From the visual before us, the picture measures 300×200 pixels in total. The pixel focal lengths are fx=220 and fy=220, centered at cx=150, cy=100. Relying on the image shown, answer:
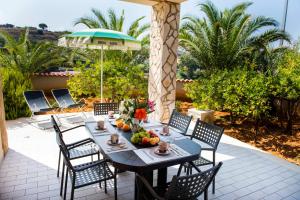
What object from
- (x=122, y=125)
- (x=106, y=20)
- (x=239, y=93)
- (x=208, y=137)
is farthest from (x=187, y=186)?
(x=106, y=20)

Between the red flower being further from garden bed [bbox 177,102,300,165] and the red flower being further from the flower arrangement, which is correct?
garden bed [bbox 177,102,300,165]

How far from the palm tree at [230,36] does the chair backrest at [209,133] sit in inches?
180

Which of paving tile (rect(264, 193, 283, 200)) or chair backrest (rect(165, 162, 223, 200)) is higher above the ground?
chair backrest (rect(165, 162, 223, 200))

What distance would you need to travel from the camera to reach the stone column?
5.81m

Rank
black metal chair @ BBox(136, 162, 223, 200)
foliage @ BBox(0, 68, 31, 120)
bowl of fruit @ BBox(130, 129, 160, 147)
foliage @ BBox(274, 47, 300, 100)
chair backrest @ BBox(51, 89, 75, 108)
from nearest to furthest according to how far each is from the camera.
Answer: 1. black metal chair @ BBox(136, 162, 223, 200)
2. bowl of fruit @ BBox(130, 129, 160, 147)
3. foliage @ BBox(274, 47, 300, 100)
4. foliage @ BBox(0, 68, 31, 120)
5. chair backrest @ BBox(51, 89, 75, 108)

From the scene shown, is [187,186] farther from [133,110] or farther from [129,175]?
[129,175]

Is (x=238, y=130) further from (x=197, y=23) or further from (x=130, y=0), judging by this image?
(x=130, y=0)

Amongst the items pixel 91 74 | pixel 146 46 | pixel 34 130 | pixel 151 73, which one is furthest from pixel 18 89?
pixel 146 46

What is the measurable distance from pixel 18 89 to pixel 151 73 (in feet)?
12.8

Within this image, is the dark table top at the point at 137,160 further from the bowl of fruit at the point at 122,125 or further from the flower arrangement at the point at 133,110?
the bowl of fruit at the point at 122,125

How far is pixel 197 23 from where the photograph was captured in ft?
24.3

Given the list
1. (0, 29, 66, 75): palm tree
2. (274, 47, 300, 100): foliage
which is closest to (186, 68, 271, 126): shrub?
(274, 47, 300, 100): foliage

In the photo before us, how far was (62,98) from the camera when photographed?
679 cm

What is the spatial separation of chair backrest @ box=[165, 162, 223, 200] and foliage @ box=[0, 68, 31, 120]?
6.11 meters
